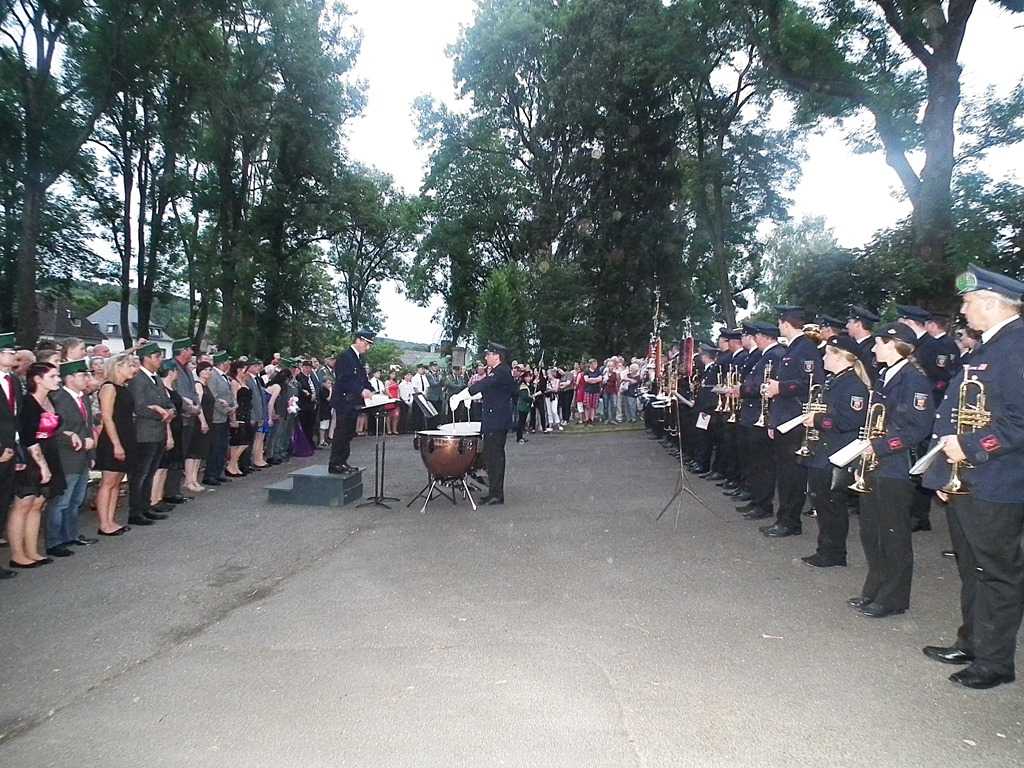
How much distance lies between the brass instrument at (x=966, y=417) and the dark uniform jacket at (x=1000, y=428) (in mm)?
41

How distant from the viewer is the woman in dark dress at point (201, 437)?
1048 cm

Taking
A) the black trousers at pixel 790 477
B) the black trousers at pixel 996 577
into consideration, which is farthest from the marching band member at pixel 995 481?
the black trousers at pixel 790 477

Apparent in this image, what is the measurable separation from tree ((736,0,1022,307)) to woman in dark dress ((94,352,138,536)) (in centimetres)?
1629

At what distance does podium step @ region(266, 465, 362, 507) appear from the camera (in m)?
9.66

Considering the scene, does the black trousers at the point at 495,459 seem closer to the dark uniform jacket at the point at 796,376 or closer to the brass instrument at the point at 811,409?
the dark uniform jacket at the point at 796,376

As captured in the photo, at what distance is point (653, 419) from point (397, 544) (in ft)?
39.2

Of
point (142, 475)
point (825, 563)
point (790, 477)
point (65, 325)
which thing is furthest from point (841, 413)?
point (65, 325)

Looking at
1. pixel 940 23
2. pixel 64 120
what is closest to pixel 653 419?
pixel 940 23

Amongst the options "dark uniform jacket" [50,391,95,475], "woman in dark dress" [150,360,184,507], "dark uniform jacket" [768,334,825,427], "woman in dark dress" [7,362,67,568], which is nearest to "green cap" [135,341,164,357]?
"woman in dark dress" [150,360,184,507]

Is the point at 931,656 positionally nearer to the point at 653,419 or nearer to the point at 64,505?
the point at 64,505

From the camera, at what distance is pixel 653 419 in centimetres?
1841

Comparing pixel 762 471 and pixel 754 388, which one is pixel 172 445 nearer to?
pixel 754 388

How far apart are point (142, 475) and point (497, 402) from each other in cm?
455

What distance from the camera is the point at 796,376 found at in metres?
7.46
